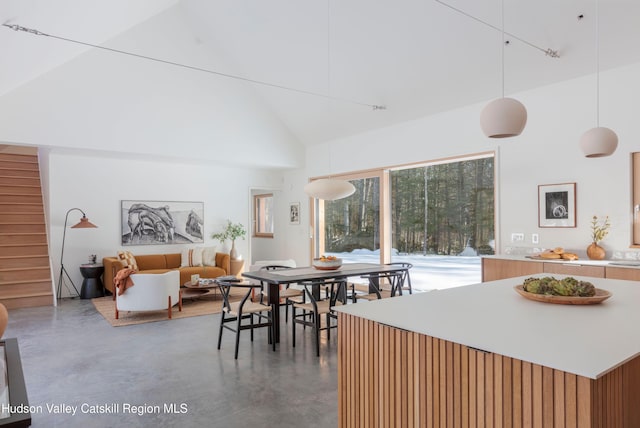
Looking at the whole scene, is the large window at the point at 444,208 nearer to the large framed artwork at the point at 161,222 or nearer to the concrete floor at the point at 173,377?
the concrete floor at the point at 173,377

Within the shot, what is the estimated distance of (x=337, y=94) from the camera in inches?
276

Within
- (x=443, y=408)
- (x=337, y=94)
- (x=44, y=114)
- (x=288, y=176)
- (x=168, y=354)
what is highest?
(x=337, y=94)

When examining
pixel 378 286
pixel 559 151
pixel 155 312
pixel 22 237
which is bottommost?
pixel 155 312

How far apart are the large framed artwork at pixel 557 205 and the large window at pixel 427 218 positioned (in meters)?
0.84

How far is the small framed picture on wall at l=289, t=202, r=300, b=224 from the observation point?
9.41m

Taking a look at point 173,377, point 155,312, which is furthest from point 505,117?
point 155,312

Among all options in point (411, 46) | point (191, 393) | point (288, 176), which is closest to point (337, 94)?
point (411, 46)

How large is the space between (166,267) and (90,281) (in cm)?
136

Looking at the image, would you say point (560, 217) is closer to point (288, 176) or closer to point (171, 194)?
point (288, 176)

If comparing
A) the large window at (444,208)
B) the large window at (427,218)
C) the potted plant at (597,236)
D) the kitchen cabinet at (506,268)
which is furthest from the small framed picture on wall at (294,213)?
the potted plant at (597,236)

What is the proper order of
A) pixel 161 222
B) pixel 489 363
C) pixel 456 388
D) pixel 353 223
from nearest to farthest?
1. pixel 489 363
2. pixel 456 388
3. pixel 353 223
4. pixel 161 222

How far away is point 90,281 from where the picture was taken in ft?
24.2

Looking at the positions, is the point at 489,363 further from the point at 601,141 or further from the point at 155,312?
the point at 155,312

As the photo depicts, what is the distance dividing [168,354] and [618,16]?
5.47m
